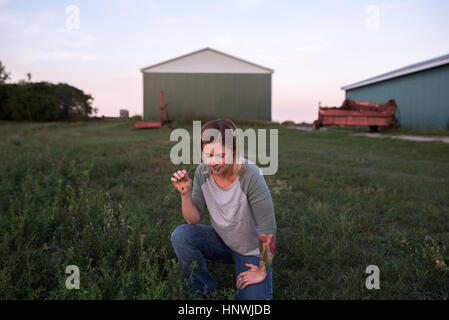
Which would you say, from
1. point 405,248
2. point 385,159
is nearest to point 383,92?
point 385,159

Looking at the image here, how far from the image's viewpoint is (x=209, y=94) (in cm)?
2547

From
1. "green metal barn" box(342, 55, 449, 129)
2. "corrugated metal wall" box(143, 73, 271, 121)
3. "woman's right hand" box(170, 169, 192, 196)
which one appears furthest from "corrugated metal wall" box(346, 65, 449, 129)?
"woman's right hand" box(170, 169, 192, 196)

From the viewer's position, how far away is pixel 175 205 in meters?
4.49

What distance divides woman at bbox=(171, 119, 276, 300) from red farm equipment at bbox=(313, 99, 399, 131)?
16218mm

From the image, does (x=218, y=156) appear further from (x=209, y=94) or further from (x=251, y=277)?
(x=209, y=94)

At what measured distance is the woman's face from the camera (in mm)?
2076

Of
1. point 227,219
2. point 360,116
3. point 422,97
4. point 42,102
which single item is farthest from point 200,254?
point 42,102

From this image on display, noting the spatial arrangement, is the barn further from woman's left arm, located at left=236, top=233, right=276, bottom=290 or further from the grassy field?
woman's left arm, located at left=236, top=233, right=276, bottom=290

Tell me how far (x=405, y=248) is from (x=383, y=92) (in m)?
22.7

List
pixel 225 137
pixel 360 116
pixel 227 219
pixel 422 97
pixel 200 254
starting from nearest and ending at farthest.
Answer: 1. pixel 225 137
2. pixel 227 219
3. pixel 200 254
4. pixel 360 116
5. pixel 422 97

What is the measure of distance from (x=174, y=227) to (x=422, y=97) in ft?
63.9

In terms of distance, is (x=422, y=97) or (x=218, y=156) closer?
Result: (x=218, y=156)

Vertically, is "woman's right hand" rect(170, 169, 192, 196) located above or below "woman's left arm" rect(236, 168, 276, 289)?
above
